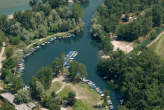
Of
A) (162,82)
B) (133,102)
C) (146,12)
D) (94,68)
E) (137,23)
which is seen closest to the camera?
(133,102)

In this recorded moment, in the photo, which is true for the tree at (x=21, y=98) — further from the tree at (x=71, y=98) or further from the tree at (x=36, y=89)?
the tree at (x=71, y=98)

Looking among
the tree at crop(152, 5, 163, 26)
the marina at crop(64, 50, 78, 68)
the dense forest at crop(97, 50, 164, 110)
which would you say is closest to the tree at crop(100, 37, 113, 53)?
the dense forest at crop(97, 50, 164, 110)

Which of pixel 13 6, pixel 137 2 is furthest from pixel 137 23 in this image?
pixel 13 6

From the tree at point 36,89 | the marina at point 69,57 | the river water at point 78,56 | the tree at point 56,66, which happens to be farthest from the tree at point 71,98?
the marina at point 69,57

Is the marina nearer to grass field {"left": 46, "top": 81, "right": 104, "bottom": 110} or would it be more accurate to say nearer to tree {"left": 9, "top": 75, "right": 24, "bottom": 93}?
grass field {"left": 46, "top": 81, "right": 104, "bottom": 110}

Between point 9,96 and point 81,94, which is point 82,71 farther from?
point 9,96

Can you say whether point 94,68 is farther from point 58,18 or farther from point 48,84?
point 58,18

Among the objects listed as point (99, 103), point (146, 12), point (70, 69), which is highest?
point (146, 12)

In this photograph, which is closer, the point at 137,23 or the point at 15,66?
the point at 15,66
